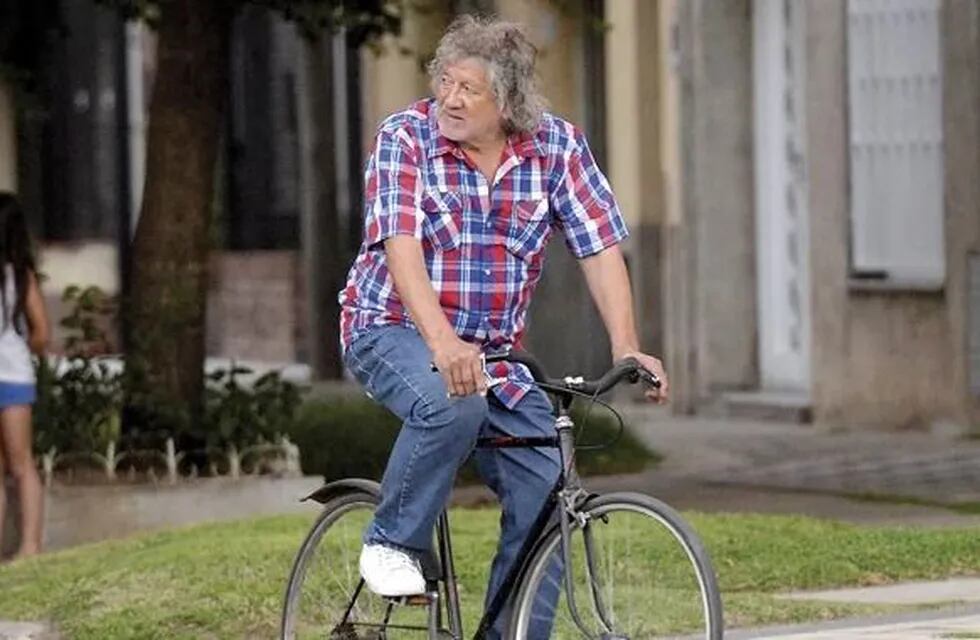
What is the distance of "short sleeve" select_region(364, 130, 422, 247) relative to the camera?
23.6ft

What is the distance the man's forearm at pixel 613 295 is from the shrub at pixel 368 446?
28.1 ft

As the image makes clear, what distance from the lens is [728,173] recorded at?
2023cm

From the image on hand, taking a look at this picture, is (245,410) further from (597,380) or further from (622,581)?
(622,581)

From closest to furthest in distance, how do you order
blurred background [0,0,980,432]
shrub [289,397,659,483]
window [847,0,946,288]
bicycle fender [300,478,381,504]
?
bicycle fender [300,478,381,504] < shrub [289,397,659,483] < blurred background [0,0,980,432] < window [847,0,946,288]

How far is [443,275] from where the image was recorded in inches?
288

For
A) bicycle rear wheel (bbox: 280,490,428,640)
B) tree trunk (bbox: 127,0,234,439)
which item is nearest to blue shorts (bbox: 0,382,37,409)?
tree trunk (bbox: 127,0,234,439)

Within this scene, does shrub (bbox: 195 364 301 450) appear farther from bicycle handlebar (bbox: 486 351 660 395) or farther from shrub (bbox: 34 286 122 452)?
bicycle handlebar (bbox: 486 351 660 395)

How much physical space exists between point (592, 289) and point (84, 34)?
22.2 m

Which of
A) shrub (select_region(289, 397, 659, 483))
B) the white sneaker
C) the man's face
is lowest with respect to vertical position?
shrub (select_region(289, 397, 659, 483))

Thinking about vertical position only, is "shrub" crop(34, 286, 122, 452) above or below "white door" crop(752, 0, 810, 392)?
below

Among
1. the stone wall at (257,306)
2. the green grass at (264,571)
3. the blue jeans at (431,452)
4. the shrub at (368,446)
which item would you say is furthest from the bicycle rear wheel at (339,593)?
the stone wall at (257,306)

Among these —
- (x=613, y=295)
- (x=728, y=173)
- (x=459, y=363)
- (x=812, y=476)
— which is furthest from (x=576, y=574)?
(x=728, y=173)

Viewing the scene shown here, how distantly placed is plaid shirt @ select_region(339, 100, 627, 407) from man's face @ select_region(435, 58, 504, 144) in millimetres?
75

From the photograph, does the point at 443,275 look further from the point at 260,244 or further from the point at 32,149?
the point at 32,149
